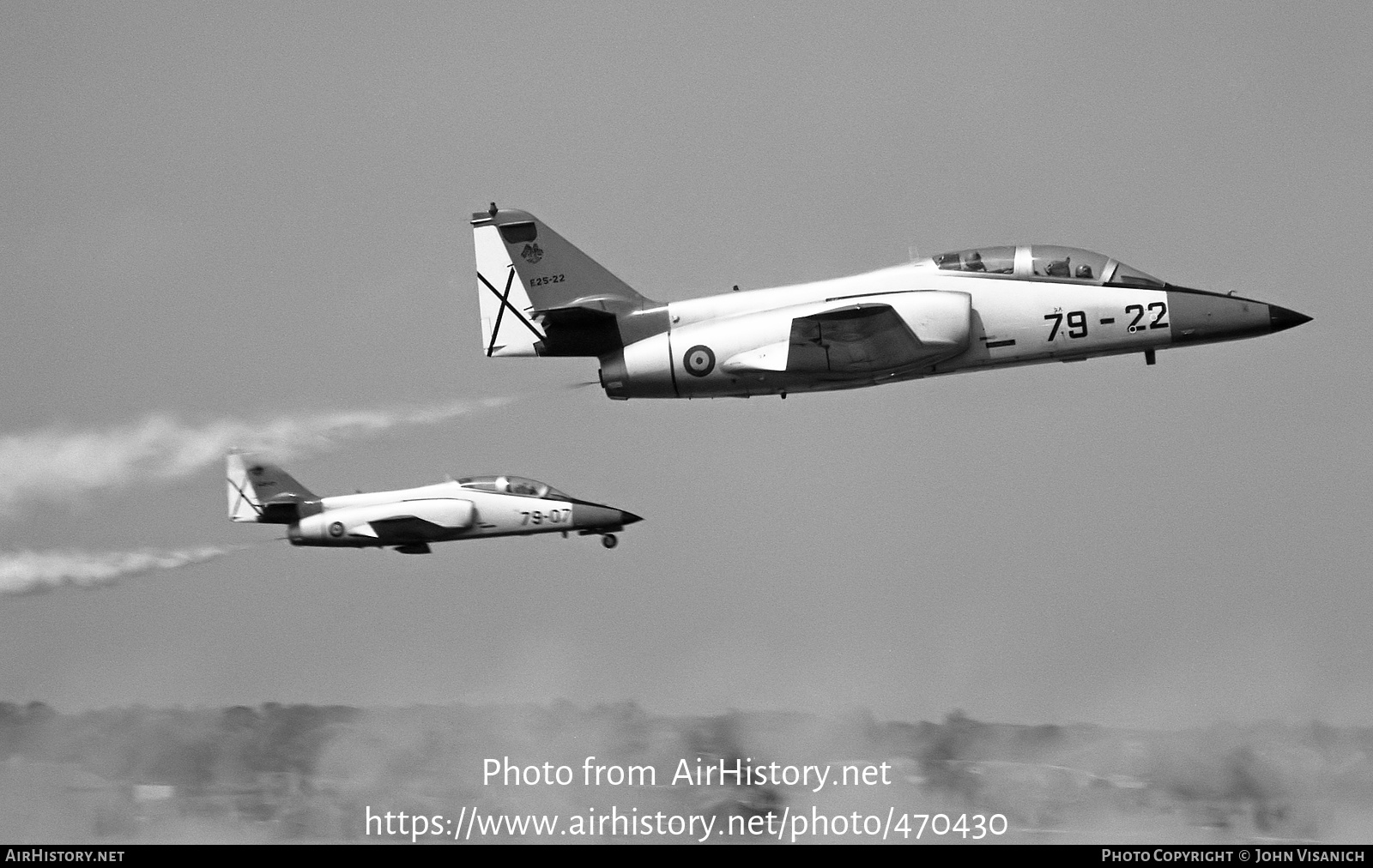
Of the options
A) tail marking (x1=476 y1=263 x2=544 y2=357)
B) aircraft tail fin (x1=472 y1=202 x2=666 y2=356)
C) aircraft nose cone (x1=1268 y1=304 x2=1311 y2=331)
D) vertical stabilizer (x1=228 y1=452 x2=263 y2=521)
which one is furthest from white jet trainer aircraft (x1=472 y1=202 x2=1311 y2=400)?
vertical stabilizer (x1=228 y1=452 x2=263 y2=521)

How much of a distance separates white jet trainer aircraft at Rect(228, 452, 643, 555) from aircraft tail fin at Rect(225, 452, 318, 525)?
13 centimetres

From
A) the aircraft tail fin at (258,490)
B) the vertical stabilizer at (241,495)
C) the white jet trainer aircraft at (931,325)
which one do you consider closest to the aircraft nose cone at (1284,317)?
the white jet trainer aircraft at (931,325)

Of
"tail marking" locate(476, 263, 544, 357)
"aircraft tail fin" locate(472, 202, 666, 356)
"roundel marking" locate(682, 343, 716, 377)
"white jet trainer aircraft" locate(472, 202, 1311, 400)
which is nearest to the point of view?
"white jet trainer aircraft" locate(472, 202, 1311, 400)

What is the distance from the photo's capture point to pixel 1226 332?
3095cm

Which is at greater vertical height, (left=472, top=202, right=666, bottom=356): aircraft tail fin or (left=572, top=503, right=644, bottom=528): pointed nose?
(left=472, top=202, right=666, bottom=356): aircraft tail fin

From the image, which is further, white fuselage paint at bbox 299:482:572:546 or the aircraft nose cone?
white fuselage paint at bbox 299:482:572:546

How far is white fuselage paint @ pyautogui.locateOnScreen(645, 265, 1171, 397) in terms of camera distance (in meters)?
30.9

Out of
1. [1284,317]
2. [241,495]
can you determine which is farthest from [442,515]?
[1284,317]

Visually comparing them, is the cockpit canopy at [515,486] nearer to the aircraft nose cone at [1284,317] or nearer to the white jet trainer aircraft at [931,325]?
the white jet trainer aircraft at [931,325]

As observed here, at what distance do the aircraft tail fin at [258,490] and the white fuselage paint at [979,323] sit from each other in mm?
8794

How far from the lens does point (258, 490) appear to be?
37.4 meters

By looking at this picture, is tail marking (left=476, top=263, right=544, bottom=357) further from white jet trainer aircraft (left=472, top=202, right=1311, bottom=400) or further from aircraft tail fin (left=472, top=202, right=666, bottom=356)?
white jet trainer aircraft (left=472, top=202, right=1311, bottom=400)

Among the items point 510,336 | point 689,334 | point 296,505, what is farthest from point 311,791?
point 689,334
